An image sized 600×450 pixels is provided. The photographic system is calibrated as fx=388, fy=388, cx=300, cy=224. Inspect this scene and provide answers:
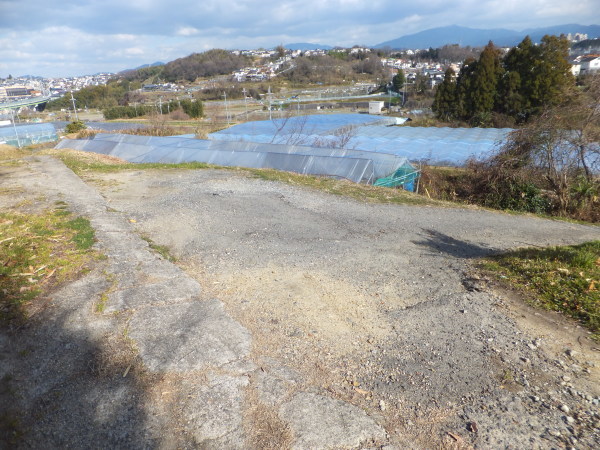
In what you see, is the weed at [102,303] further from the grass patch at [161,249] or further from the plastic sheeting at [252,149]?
the plastic sheeting at [252,149]

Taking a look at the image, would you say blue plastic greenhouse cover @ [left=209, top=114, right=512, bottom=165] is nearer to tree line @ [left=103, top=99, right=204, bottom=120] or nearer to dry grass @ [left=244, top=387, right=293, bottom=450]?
dry grass @ [left=244, top=387, right=293, bottom=450]

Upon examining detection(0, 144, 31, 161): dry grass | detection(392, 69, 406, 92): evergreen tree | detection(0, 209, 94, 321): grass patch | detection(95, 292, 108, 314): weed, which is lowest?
detection(95, 292, 108, 314): weed

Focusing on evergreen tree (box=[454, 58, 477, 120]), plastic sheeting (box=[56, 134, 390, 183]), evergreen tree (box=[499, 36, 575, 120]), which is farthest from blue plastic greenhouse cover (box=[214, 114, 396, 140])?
evergreen tree (box=[499, 36, 575, 120])

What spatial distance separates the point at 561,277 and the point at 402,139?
1608 centimetres

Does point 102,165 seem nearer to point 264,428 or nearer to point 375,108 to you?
point 264,428

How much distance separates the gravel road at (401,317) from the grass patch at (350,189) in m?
1.40

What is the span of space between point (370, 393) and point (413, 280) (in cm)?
242

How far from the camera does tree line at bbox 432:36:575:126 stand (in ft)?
84.9

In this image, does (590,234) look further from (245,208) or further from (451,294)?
(245,208)

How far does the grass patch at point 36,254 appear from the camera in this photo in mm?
4516

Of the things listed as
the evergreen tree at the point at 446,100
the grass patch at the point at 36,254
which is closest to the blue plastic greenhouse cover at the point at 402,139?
the evergreen tree at the point at 446,100

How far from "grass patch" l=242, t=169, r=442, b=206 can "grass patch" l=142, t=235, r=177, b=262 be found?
17.1 feet

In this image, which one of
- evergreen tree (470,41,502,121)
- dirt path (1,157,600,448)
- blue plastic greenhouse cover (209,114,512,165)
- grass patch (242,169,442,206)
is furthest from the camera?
evergreen tree (470,41,502,121)

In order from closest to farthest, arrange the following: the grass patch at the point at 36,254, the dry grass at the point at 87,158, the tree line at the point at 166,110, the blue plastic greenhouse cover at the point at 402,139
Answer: the grass patch at the point at 36,254 → the dry grass at the point at 87,158 → the blue plastic greenhouse cover at the point at 402,139 → the tree line at the point at 166,110
